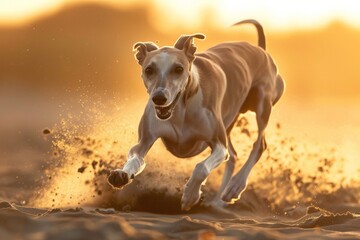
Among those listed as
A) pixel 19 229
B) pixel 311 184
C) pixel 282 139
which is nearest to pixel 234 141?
pixel 282 139

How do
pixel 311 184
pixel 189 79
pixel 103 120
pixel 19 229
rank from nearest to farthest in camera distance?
1. pixel 19 229
2. pixel 189 79
3. pixel 103 120
4. pixel 311 184

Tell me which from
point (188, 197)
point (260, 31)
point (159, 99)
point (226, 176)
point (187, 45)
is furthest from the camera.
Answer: point (260, 31)

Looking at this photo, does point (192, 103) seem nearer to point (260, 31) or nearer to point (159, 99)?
point (159, 99)

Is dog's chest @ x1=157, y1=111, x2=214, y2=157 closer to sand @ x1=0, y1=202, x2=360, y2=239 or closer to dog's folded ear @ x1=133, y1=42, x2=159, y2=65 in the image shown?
dog's folded ear @ x1=133, y1=42, x2=159, y2=65

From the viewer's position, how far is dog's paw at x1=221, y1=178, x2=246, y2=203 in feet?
36.9

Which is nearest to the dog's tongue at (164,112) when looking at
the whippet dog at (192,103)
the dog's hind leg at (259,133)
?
the whippet dog at (192,103)

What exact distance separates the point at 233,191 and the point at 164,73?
8.07 feet

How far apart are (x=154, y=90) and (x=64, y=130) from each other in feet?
13.0

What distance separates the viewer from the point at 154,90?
29.8ft

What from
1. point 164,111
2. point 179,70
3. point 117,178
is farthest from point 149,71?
point 117,178

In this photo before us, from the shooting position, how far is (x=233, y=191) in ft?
37.0

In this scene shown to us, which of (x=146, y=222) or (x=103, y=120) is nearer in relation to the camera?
(x=146, y=222)

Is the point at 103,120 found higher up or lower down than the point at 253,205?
higher up

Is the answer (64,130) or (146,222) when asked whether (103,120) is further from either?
(146,222)
